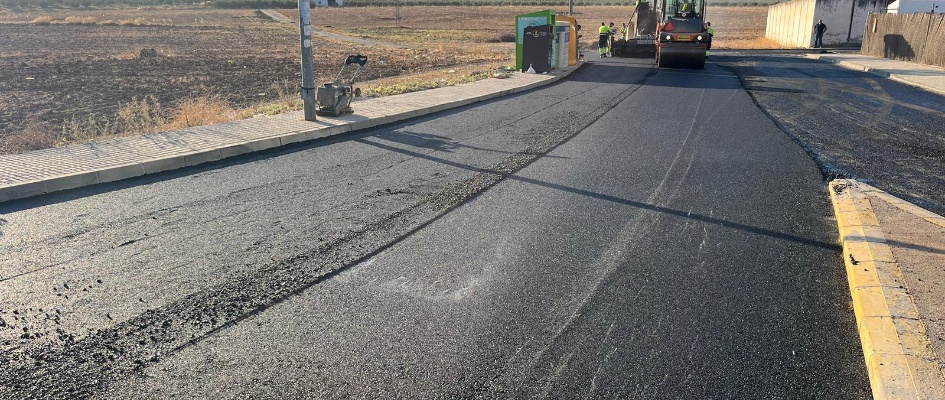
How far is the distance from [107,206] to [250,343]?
3.81m

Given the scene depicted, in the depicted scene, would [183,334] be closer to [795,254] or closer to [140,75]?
[795,254]

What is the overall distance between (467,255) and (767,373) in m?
2.50

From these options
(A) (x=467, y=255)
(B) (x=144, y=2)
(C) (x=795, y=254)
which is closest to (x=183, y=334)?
(A) (x=467, y=255)

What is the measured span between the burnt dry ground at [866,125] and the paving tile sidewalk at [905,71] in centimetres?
47

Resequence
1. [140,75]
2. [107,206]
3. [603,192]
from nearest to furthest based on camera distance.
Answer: [107,206] < [603,192] < [140,75]

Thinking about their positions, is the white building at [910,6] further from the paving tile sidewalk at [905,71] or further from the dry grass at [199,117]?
the dry grass at [199,117]

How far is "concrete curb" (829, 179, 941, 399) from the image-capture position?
3.70 meters

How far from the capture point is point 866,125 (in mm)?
12398

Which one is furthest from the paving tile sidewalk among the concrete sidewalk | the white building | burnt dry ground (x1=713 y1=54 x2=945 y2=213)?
the white building

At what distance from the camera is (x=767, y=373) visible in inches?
154

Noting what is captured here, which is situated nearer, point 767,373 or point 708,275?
point 767,373

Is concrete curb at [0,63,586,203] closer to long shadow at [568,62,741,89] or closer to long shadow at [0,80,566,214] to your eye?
long shadow at [0,80,566,214]

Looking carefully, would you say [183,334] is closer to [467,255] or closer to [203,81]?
[467,255]

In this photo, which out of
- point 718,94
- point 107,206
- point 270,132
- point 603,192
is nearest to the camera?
point 107,206
